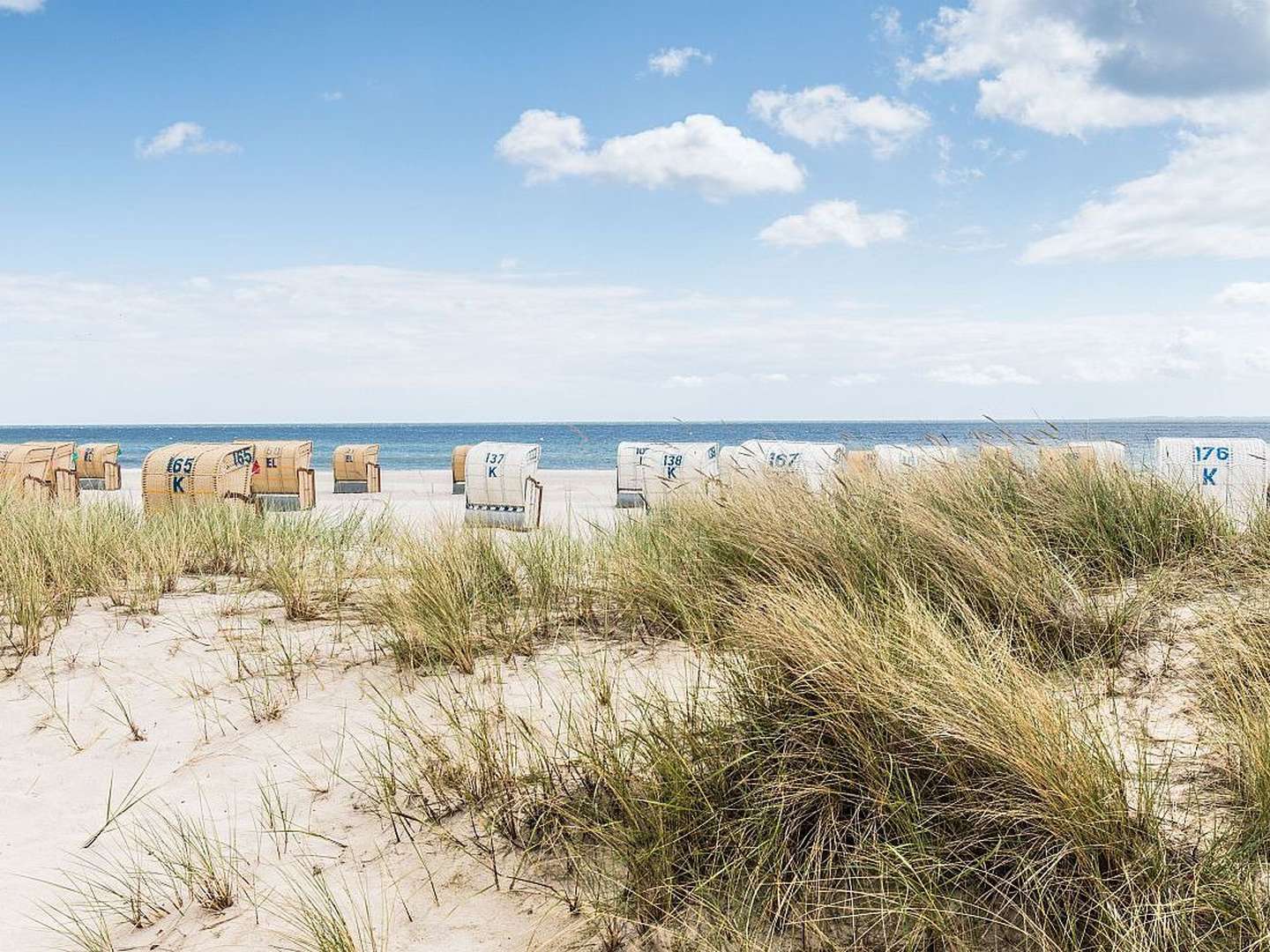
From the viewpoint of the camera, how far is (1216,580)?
4.07 metres

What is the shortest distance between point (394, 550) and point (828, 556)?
Answer: 9.50 ft

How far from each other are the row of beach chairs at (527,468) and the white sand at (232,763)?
1875 millimetres

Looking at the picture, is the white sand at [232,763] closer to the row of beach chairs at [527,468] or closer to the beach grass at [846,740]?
the beach grass at [846,740]

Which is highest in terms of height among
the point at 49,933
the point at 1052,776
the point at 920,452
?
the point at 920,452

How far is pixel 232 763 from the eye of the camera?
11.7 feet

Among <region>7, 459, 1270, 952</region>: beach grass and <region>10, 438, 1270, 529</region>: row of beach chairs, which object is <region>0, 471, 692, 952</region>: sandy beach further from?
<region>10, 438, 1270, 529</region>: row of beach chairs

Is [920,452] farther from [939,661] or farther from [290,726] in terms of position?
[290,726]

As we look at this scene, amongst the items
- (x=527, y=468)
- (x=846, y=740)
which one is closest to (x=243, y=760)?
(x=846, y=740)

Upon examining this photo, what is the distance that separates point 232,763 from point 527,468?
10.0 metres

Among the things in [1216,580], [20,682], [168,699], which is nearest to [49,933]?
[168,699]

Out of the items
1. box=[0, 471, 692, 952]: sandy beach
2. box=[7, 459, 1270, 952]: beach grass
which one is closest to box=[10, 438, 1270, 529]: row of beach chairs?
box=[7, 459, 1270, 952]: beach grass

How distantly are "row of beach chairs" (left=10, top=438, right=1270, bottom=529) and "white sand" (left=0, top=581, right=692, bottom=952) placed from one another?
1875mm

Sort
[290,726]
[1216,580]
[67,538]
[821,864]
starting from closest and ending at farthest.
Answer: [821,864], [290,726], [1216,580], [67,538]

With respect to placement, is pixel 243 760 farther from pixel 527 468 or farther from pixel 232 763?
pixel 527 468
